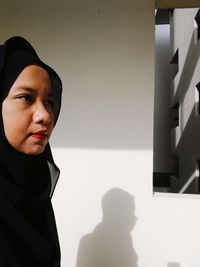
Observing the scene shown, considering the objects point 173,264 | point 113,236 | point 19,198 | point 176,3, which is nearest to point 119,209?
point 113,236

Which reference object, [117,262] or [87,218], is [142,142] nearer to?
[87,218]

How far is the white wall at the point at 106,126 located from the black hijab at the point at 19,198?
2.26 ft

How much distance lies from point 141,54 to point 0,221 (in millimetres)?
1150

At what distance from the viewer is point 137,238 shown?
1.28 m

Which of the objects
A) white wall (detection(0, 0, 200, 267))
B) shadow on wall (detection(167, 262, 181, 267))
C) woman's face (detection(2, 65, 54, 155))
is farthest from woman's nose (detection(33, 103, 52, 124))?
shadow on wall (detection(167, 262, 181, 267))

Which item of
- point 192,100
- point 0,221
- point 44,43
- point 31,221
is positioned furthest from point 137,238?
point 192,100

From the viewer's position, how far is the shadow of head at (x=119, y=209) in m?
1.29

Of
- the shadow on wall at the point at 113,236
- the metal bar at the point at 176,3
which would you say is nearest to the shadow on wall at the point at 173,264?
the shadow on wall at the point at 113,236

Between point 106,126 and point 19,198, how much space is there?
0.83 meters

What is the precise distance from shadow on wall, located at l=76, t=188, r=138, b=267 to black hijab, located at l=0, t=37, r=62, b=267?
2.23 feet

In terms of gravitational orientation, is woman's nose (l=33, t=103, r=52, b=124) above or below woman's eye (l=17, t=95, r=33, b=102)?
below

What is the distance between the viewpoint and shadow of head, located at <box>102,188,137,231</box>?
129cm

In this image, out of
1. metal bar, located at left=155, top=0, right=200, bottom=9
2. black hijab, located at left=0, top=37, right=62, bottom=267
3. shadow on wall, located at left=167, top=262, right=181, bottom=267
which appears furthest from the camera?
metal bar, located at left=155, top=0, right=200, bottom=9

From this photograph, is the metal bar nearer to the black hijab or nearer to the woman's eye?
the black hijab
